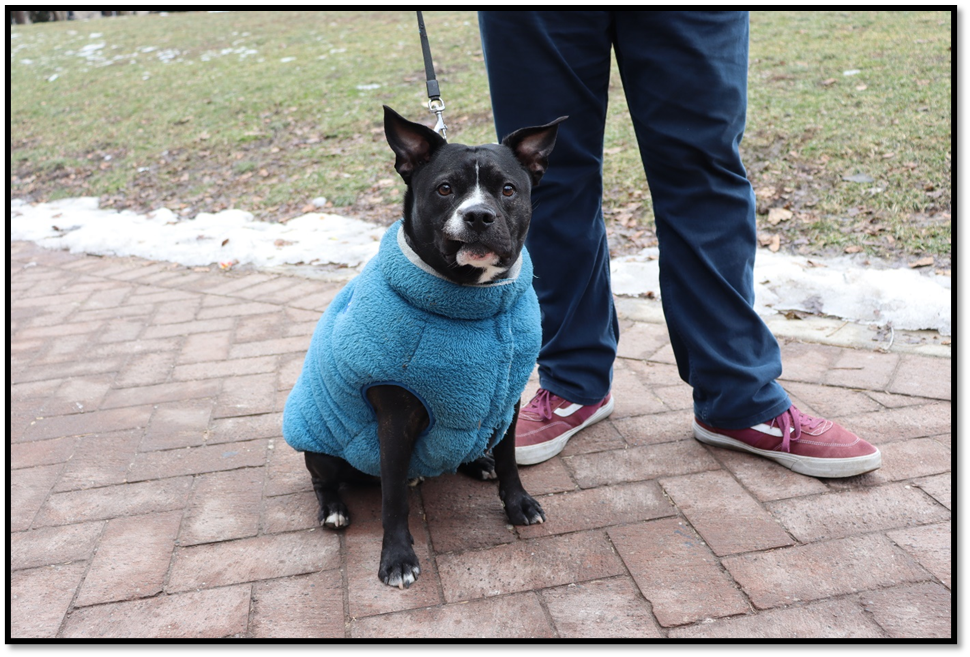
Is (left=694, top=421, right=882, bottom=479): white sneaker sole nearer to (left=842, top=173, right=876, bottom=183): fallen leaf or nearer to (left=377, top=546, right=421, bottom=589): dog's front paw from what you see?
(left=377, top=546, right=421, bottom=589): dog's front paw

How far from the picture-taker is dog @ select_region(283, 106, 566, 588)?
6.77 ft

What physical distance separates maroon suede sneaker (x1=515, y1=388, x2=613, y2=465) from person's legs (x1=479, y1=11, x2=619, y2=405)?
4 cm

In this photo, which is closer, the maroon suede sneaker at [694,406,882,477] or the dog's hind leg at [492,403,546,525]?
the dog's hind leg at [492,403,546,525]

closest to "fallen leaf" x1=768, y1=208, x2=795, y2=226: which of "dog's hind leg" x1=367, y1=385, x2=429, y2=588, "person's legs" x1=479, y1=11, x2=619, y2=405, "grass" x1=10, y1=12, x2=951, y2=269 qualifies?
"grass" x1=10, y1=12, x2=951, y2=269

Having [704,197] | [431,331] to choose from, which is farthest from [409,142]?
[704,197]

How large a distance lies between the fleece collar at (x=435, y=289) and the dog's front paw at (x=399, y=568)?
677 mm

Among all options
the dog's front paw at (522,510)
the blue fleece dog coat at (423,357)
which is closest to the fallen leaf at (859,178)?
the blue fleece dog coat at (423,357)

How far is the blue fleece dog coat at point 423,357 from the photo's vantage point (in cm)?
207

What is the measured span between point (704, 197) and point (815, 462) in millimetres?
932

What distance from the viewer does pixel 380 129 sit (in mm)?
7652

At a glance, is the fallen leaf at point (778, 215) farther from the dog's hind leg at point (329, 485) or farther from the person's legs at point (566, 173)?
the dog's hind leg at point (329, 485)

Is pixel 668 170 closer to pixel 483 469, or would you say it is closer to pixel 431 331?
pixel 431 331
